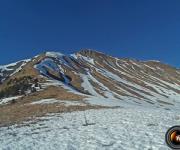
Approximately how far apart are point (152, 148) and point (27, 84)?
6815 centimetres

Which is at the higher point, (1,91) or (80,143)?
(1,91)

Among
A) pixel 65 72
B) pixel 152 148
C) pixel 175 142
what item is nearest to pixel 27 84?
pixel 65 72

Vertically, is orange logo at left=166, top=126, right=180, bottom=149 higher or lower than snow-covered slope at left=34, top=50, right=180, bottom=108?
lower

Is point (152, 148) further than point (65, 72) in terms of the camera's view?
No

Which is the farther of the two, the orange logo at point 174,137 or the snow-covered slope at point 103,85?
the snow-covered slope at point 103,85

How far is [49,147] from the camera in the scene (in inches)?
581

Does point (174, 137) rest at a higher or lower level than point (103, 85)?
lower

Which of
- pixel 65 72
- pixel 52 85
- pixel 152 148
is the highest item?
pixel 65 72

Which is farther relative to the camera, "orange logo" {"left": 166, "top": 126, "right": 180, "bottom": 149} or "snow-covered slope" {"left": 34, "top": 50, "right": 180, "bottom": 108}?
"snow-covered slope" {"left": 34, "top": 50, "right": 180, "bottom": 108}

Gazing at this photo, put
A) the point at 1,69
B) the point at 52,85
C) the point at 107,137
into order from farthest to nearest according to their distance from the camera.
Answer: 1. the point at 1,69
2. the point at 52,85
3. the point at 107,137

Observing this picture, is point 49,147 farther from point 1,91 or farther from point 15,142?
point 1,91

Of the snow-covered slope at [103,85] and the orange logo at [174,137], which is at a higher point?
the snow-covered slope at [103,85]

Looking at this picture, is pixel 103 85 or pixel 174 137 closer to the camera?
Answer: pixel 174 137

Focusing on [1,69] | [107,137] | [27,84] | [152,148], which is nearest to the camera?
[152,148]
